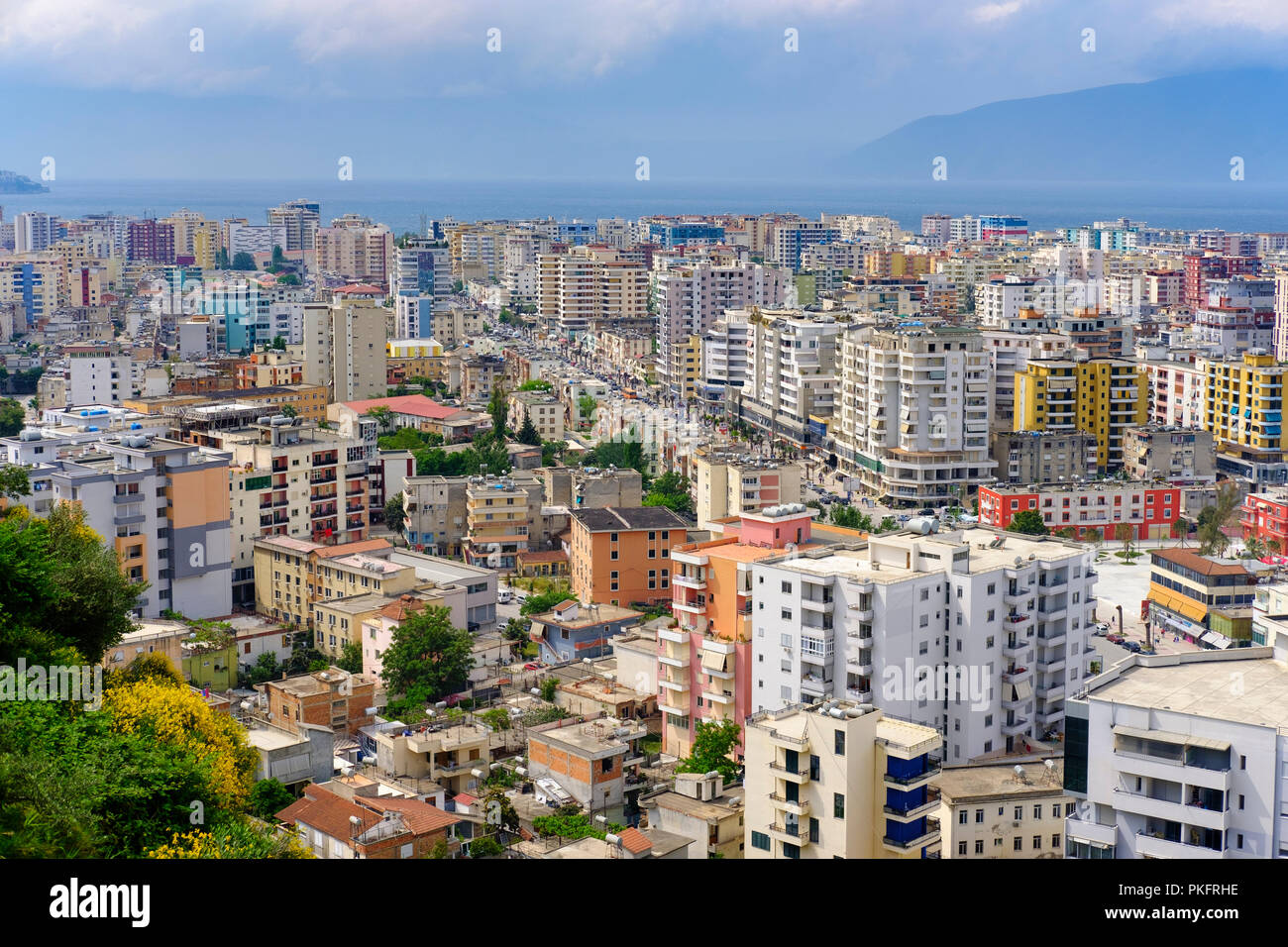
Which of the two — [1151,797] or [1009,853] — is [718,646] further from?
[1151,797]

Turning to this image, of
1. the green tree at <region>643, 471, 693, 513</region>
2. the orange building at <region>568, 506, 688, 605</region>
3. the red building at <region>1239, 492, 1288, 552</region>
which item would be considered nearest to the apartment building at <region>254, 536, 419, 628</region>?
the orange building at <region>568, 506, 688, 605</region>

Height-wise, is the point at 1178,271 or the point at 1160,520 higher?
the point at 1178,271

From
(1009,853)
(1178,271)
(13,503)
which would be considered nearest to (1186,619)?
(1009,853)

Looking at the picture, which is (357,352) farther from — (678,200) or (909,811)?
(678,200)

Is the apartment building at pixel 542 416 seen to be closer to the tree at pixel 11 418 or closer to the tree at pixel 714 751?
the tree at pixel 11 418
